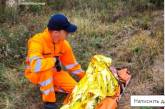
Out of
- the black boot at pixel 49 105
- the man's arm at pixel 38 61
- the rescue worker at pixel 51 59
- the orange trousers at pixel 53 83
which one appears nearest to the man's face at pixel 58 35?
the rescue worker at pixel 51 59

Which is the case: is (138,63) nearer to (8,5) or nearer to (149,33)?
(149,33)

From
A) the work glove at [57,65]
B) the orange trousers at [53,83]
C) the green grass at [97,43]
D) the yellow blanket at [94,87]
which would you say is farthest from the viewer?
the green grass at [97,43]

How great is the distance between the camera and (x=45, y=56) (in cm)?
603

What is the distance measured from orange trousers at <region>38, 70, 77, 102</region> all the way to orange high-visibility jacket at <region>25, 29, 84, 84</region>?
102mm

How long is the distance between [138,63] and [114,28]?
1522 mm

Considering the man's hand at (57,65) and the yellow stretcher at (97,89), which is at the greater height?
the man's hand at (57,65)

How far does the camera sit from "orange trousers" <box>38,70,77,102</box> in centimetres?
585

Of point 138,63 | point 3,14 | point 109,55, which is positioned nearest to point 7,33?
point 3,14

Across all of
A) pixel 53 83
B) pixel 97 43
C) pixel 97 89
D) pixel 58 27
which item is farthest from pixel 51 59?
pixel 97 43

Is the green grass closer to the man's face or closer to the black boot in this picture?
the black boot

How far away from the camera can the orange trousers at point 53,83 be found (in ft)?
19.2

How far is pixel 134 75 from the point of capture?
6652 mm

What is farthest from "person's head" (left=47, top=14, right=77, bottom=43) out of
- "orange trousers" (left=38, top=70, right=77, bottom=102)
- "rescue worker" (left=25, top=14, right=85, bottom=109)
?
"orange trousers" (left=38, top=70, right=77, bottom=102)

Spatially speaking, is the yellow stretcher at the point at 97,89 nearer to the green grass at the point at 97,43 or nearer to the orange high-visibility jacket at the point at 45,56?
the green grass at the point at 97,43
